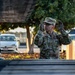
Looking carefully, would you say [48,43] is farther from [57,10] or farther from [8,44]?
[8,44]

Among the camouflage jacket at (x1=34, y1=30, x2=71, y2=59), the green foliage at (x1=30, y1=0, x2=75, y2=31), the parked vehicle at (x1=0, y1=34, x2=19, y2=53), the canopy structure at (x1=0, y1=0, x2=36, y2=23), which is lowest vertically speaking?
the parked vehicle at (x1=0, y1=34, x2=19, y2=53)

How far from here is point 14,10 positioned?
26.5 ft

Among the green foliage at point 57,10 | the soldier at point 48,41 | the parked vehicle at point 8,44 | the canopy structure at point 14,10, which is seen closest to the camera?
the soldier at point 48,41

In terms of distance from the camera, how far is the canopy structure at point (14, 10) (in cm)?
781

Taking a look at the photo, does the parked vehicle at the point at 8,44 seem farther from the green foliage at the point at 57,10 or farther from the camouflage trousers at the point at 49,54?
the camouflage trousers at the point at 49,54

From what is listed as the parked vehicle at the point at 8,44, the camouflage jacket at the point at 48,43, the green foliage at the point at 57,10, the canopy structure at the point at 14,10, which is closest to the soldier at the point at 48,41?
the camouflage jacket at the point at 48,43

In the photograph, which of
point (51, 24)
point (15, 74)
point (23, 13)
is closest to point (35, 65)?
point (15, 74)

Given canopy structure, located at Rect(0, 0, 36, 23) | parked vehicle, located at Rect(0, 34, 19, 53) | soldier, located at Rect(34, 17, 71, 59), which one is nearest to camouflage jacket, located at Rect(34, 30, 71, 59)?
soldier, located at Rect(34, 17, 71, 59)

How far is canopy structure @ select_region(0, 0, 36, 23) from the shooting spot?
7812 mm

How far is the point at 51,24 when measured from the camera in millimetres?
6312

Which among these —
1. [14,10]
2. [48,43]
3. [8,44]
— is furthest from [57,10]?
[48,43]

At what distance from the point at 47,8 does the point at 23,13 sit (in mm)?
17499

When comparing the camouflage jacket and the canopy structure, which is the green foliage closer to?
the canopy structure

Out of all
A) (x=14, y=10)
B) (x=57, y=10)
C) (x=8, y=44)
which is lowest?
(x=8, y=44)
